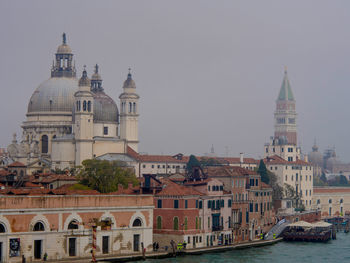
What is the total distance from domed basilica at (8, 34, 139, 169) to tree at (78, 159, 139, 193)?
17.8 metres

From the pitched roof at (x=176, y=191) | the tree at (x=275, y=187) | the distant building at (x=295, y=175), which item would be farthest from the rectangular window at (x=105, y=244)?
the distant building at (x=295, y=175)

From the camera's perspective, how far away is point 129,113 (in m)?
88.3

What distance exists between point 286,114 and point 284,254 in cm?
11965

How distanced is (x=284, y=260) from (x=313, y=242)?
39.9 ft

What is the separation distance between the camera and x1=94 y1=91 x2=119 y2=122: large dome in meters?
87.4

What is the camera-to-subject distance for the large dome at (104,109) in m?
87.4

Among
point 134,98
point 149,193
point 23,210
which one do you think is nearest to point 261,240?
point 149,193

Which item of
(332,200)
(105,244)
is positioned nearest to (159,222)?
(105,244)

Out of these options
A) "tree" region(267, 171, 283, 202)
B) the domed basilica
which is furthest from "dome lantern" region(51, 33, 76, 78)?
"tree" region(267, 171, 283, 202)

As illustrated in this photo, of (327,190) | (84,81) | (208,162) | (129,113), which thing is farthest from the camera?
(327,190)

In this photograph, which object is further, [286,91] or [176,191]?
[286,91]

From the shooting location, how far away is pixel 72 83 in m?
91.9

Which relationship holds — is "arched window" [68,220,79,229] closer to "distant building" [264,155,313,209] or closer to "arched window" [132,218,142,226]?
"arched window" [132,218,142,226]

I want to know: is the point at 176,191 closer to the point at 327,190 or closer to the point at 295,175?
the point at 295,175
